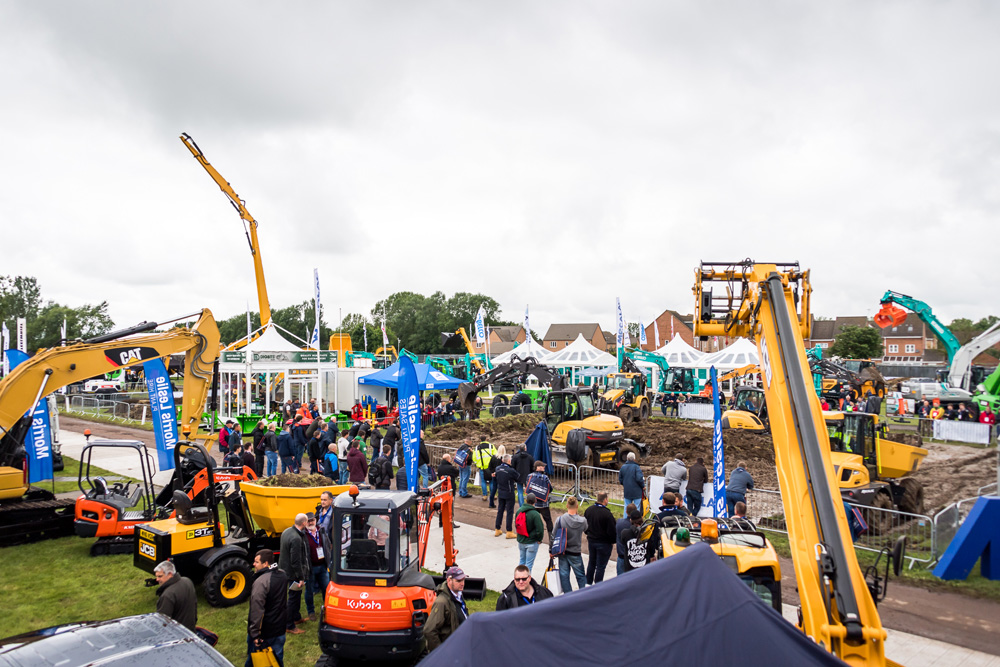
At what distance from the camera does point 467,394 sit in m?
27.7

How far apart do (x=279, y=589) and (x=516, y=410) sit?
2435cm

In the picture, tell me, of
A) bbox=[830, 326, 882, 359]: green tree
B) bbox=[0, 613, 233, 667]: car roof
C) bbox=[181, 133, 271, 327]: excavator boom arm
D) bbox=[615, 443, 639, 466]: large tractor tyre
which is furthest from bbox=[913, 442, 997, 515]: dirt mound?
bbox=[830, 326, 882, 359]: green tree

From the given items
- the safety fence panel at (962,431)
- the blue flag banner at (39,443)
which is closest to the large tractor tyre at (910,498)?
the safety fence panel at (962,431)

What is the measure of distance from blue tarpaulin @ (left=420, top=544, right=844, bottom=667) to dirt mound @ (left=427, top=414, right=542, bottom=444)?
1834 cm

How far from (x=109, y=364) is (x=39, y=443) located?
5597 mm

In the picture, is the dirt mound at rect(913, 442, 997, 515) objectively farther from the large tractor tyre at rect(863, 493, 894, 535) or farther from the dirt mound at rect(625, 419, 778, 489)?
the dirt mound at rect(625, 419, 778, 489)

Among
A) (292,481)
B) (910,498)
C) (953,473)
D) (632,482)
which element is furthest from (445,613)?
(953,473)

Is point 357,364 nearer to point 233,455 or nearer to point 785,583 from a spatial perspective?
point 233,455

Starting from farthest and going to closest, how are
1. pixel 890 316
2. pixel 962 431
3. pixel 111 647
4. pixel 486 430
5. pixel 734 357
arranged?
pixel 734 357
pixel 890 316
pixel 962 431
pixel 486 430
pixel 111 647

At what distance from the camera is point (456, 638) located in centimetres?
348

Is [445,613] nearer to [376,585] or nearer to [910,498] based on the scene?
[376,585]

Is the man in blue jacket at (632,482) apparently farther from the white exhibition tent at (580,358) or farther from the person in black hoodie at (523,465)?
the white exhibition tent at (580,358)

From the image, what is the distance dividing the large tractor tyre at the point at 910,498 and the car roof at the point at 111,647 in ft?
43.5

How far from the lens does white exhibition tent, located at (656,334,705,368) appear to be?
3656cm
